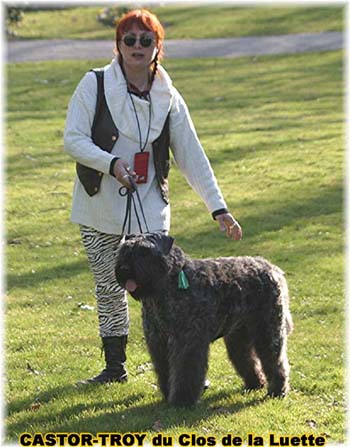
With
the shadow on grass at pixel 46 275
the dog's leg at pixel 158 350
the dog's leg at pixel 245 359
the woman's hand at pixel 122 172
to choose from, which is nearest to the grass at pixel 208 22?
the shadow on grass at pixel 46 275

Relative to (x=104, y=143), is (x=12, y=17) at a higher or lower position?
lower

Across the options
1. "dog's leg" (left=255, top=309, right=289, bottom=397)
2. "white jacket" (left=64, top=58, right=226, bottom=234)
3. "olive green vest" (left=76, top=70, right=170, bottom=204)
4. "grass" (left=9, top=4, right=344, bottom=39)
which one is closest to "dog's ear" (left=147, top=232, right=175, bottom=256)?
"white jacket" (left=64, top=58, right=226, bottom=234)

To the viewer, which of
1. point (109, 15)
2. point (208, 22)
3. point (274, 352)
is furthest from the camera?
point (109, 15)

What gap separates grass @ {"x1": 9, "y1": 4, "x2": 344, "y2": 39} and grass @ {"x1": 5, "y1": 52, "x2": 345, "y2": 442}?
4.50 m

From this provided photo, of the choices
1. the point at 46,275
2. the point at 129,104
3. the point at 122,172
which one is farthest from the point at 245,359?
the point at 46,275

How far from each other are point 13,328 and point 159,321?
2.64 meters

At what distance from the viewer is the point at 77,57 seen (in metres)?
24.9

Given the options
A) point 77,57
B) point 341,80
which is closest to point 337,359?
point 341,80

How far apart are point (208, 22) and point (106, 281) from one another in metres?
24.1

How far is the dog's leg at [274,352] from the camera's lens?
20.9 ft

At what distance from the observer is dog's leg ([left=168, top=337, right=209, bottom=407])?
19.5 ft

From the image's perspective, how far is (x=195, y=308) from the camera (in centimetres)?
597

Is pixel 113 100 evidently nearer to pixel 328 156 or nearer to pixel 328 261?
pixel 328 261

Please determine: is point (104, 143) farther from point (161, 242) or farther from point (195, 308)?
point (195, 308)
